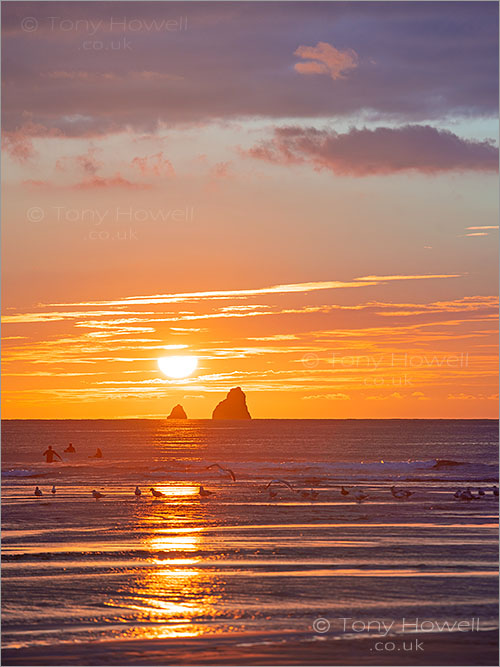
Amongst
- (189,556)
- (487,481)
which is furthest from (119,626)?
(487,481)

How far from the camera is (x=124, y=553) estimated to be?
33.1 m

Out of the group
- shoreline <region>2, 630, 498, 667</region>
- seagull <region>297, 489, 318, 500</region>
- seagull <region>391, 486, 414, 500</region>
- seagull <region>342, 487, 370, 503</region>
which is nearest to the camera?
shoreline <region>2, 630, 498, 667</region>

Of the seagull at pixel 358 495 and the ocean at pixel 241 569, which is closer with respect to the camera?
the ocean at pixel 241 569

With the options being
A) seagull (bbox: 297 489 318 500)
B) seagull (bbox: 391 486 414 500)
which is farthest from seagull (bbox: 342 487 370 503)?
seagull (bbox: 297 489 318 500)

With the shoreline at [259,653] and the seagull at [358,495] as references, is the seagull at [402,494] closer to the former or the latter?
the seagull at [358,495]

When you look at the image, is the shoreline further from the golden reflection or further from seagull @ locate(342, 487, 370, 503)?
seagull @ locate(342, 487, 370, 503)

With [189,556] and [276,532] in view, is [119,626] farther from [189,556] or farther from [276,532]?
[276,532]

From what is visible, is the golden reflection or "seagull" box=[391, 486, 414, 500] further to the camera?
"seagull" box=[391, 486, 414, 500]

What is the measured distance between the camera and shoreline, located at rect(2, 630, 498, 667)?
18.7m

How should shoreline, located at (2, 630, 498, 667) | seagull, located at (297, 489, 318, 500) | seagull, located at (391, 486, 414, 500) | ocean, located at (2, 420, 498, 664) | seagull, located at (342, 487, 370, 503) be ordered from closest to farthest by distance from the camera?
1. shoreline, located at (2, 630, 498, 667)
2. ocean, located at (2, 420, 498, 664)
3. seagull, located at (342, 487, 370, 503)
4. seagull, located at (391, 486, 414, 500)
5. seagull, located at (297, 489, 318, 500)

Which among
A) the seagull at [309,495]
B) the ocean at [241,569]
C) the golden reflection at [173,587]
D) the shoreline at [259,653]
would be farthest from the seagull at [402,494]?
the shoreline at [259,653]

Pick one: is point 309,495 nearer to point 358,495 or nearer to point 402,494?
point 358,495

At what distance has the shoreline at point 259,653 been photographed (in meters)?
18.7

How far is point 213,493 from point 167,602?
33928 millimetres
